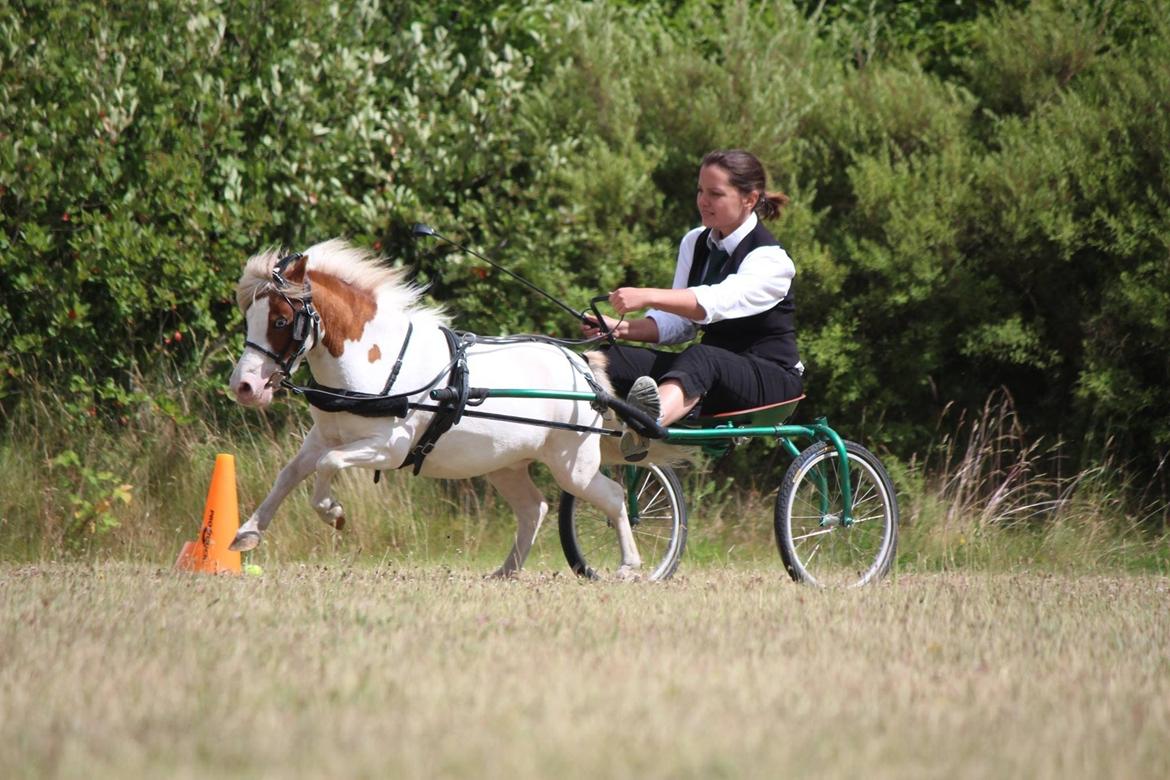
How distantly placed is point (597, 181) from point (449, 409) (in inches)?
164

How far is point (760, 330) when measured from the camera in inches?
275

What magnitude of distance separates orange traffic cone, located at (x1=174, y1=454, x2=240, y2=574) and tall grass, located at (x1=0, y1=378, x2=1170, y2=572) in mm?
1228

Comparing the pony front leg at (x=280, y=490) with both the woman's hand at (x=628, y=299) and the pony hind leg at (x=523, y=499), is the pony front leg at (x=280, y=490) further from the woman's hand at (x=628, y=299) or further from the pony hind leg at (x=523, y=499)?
the woman's hand at (x=628, y=299)

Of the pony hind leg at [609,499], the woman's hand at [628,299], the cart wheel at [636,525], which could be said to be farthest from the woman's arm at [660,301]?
the cart wheel at [636,525]

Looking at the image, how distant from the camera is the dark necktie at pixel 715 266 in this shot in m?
7.03

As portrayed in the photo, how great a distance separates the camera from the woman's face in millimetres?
6926

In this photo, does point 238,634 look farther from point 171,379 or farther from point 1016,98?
point 1016,98

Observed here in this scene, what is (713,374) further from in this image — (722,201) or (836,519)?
(836,519)

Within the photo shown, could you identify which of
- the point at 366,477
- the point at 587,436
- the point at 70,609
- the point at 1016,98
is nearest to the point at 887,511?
the point at 587,436

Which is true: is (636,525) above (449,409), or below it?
below

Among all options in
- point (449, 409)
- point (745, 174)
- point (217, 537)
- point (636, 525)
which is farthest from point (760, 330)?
point (217, 537)

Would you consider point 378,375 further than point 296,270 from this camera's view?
Yes

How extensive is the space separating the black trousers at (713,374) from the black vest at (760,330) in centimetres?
8

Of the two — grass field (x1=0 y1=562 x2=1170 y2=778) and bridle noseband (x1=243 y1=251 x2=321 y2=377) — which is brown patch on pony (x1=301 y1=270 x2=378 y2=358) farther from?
grass field (x1=0 y1=562 x2=1170 y2=778)
